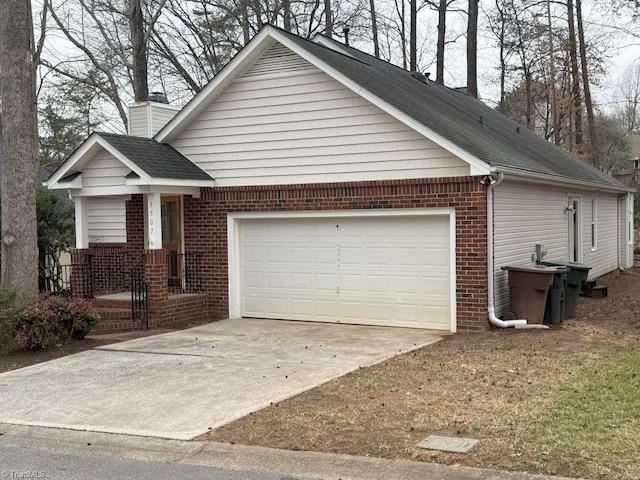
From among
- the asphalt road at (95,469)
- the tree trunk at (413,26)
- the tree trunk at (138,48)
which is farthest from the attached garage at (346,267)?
the tree trunk at (413,26)

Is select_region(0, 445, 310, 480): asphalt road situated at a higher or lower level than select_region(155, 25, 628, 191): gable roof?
lower

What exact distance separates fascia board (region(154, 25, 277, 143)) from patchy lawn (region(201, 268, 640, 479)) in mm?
6465

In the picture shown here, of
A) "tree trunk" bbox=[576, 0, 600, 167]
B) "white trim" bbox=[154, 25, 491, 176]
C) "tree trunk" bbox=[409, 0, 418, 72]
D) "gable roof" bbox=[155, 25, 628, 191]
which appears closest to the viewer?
"white trim" bbox=[154, 25, 491, 176]

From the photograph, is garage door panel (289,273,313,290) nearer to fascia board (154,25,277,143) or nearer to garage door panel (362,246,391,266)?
garage door panel (362,246,391,266)

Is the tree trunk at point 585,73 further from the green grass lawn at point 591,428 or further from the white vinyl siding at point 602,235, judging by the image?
the green grass lawn at point 591,428

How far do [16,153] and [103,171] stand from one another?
189 cm

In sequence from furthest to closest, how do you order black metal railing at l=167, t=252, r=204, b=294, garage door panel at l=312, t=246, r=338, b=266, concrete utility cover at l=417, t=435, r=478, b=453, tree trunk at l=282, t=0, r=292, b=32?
tree trunk at l=282, t=0, r=292, b=32 → black metal railing at l=167, t=252, r=204, b=294 → garage door panel at l=312, t=246, r=338, b=266 → concrete utility cover at l=417, t=435, r=478, b=453

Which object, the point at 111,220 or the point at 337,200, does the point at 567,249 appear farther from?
the point at 111,220

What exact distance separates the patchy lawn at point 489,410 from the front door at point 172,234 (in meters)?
6.68

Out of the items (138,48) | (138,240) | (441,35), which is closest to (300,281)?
(138,240)

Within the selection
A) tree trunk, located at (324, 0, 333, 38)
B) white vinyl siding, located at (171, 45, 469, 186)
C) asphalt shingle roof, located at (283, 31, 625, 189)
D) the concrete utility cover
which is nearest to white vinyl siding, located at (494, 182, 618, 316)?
asphalt shingle roof, located at (283, 31, 625, 189)

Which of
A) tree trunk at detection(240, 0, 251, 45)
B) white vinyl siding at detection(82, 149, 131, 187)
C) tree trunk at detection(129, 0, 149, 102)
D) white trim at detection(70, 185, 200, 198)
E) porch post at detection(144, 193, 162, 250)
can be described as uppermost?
tree trunk at detection(240, 0, 251, 45)

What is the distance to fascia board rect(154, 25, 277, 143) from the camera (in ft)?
43.5

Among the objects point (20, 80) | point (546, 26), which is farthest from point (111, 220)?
point (546, 26)
